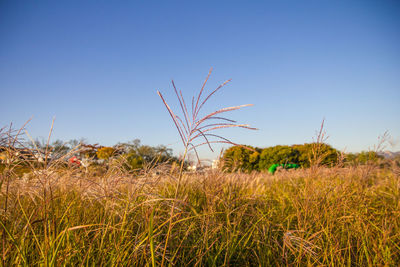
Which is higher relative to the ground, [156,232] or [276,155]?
[276,155]

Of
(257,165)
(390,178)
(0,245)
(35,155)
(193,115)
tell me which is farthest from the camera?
(257,165)

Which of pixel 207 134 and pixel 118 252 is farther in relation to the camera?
pixel 118 252

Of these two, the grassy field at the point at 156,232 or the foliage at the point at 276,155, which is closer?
the grassy field at the point at 156,232

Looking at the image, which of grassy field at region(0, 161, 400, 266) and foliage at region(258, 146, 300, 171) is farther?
foliage at region(258, 146, 300, 171)

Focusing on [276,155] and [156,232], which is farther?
[276,155]

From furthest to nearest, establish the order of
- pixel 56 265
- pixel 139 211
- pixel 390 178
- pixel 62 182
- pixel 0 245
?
pixel 390 178 → pixel 62 182 → pixel 139 211 → pixel 0 245 → pixel 56 265

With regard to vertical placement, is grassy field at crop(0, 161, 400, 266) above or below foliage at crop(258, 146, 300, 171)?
below

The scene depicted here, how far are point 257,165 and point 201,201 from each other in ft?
36.5

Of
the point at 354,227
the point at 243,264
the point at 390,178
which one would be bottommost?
the point at 243,264

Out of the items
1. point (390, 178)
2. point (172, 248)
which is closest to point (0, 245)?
point (172, 248)

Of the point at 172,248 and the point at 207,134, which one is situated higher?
the point at 207,134

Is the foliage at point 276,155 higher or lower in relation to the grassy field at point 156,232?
higher

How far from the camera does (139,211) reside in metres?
1.80

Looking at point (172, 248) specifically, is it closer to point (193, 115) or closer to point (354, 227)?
point (193, 115)
